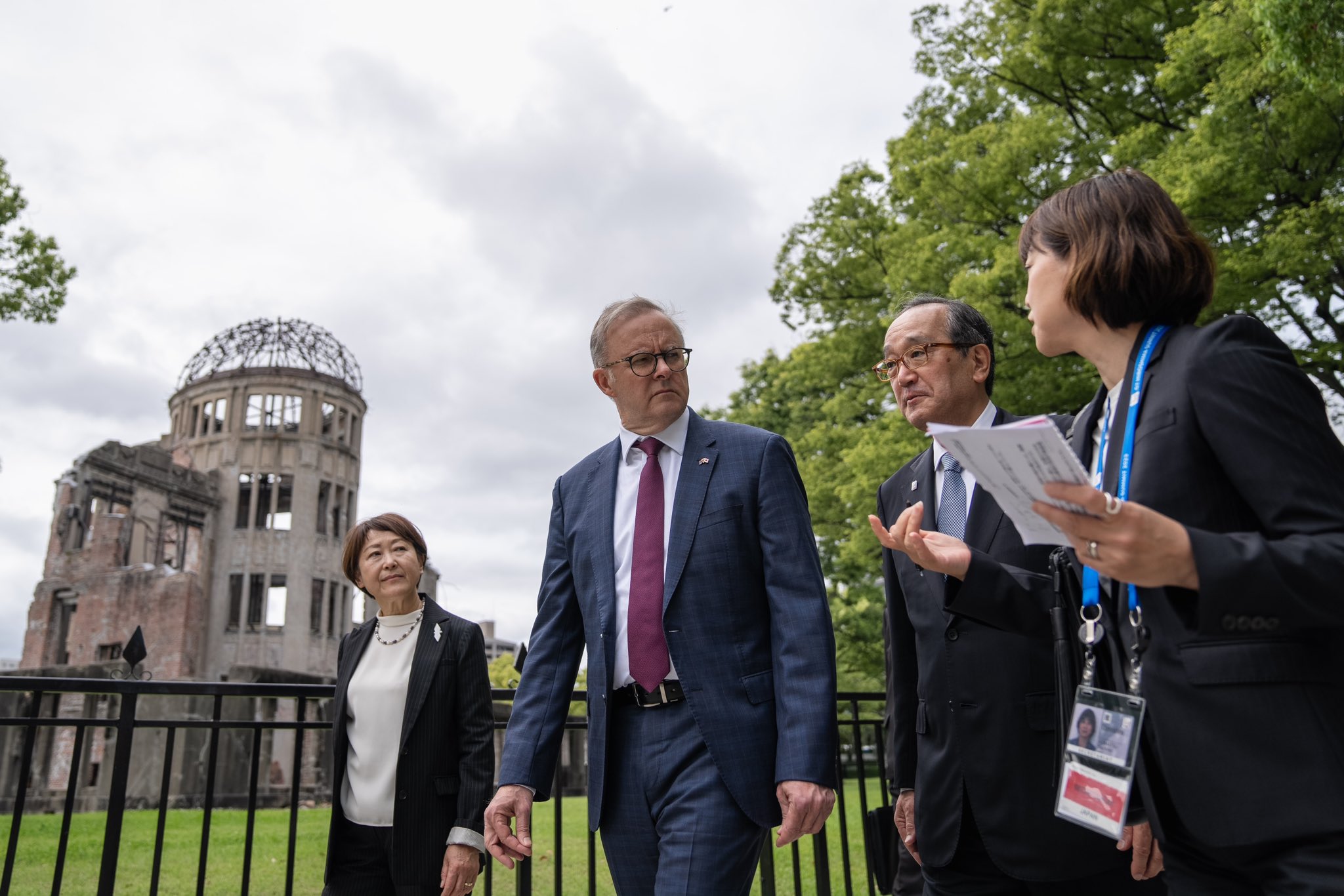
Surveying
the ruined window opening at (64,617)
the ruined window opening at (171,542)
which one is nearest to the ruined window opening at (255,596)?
the ruined window opening at (171,542)

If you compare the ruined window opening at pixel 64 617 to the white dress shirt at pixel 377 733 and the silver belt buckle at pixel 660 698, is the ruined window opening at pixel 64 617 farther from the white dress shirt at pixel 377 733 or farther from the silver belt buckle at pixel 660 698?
the silver belt buckle at pixel 660 698

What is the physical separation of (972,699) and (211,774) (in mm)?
3528

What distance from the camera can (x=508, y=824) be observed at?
9.76 ft

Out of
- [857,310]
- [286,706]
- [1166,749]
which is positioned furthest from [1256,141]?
[286,706]

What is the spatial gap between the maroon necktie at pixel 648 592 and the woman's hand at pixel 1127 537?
4.94ft

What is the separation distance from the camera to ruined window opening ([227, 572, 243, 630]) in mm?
44844

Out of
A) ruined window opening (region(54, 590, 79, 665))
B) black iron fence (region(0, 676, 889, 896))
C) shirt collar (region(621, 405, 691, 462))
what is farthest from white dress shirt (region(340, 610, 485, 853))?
ruined window opening (region(54, 590, 79, 665))

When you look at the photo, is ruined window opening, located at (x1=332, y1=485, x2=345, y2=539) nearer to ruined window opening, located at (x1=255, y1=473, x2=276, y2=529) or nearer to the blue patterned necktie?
ruined window opening, located at (x1=255, y1=473, x2=276, y2=529)

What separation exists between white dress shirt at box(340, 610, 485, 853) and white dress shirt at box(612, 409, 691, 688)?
1.39 m

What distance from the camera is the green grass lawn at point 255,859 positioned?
8703mm

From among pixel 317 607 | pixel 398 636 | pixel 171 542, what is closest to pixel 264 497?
pixel 317 607

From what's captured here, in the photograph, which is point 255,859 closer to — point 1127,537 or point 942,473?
point 942,473

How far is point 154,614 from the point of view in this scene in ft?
137

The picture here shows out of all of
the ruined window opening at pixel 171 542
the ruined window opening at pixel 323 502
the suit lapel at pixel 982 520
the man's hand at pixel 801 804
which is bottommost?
the man's hand at pixel 801 804
